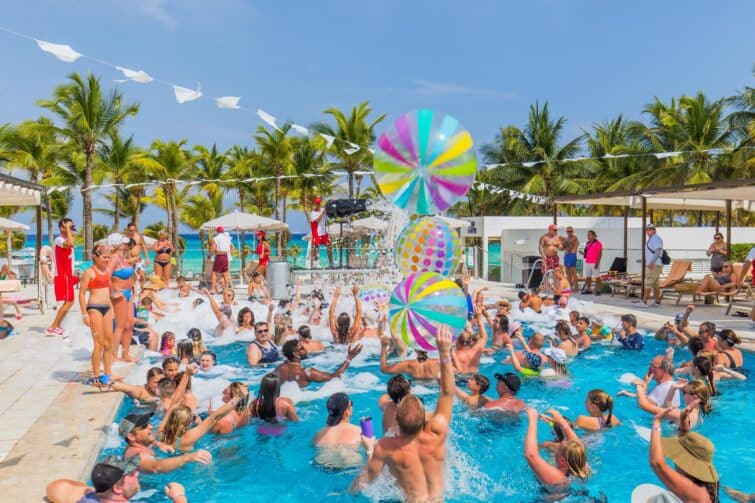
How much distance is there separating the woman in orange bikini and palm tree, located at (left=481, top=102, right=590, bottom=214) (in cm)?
3656

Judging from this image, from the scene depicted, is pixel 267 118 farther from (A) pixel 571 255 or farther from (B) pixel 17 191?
(A) pixel 571 255

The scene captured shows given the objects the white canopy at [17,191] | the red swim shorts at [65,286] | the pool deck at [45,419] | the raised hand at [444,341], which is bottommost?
the pool deck at [45,419]

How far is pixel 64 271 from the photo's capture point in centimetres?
1073

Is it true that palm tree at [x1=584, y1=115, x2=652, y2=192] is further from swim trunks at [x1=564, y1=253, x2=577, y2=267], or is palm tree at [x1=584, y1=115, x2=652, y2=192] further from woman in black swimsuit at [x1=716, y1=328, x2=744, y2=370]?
woman in black swimsuit at [x1=716, y1=328, x2=744, y2=370]

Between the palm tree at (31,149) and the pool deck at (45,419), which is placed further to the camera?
the palm tree at (31,149)

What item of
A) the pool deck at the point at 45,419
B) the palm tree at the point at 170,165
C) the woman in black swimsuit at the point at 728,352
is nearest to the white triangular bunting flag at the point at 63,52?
the pool deck at the point at 45,419

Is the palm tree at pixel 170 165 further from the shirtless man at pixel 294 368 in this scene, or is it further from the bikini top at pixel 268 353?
the shirtless man at pixel 294 368

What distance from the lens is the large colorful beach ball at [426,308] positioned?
203 inches

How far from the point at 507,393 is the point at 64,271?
821 cm

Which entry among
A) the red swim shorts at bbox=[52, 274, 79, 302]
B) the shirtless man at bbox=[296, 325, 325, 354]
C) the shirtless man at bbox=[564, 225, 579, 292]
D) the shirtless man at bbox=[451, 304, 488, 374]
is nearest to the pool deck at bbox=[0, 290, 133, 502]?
the red swim shorts at bbox=[52, 274, 79, 302]

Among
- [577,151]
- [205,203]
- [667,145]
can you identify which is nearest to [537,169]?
[577,151]

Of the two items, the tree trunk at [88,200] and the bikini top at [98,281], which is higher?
the tree trunk at [88,200]

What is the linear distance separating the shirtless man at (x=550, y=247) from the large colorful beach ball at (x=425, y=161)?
10.3 metres

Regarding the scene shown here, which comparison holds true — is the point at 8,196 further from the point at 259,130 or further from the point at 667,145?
the point at 667,145
